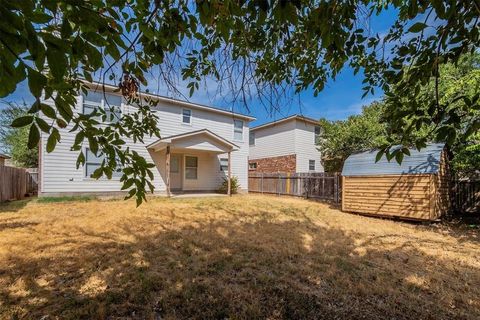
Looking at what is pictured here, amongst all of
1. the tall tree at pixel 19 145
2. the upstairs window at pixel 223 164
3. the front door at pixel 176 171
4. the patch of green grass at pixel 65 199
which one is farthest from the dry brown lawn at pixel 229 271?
the tall tree at pixel 19 145

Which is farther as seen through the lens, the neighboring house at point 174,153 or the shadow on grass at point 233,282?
the neighboring house at point 174,153

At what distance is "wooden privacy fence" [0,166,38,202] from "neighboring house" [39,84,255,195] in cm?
107

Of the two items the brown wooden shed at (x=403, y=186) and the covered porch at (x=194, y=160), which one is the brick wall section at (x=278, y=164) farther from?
the brown wooden shed at (x=403, y=186)

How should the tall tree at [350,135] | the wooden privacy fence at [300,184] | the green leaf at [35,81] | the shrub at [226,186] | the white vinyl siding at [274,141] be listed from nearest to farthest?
the green leaf at [35,81] → the wooden privacy fence at [300,184] → the tall tree at [350,135] → the shrub at [226,186] → the white vinyl siding at [274,141]

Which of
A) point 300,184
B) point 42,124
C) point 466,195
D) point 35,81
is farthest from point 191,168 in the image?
point 35,81

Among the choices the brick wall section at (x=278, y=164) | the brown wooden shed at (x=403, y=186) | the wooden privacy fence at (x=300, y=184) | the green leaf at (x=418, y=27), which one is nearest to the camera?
the green leaf at (x=418, y=27)

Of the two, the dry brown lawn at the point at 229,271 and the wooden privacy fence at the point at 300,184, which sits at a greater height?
the wooden privacy fence at the point at 300,184

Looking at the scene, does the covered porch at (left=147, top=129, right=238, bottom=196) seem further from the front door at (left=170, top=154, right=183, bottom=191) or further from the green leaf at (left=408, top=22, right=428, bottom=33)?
the green leaf at (left=408, top=22, right=428, bottom=33)

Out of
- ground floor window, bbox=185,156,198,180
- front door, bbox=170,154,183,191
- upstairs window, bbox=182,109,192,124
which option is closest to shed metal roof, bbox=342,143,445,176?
ground floor window, bbox=185,156,198,180

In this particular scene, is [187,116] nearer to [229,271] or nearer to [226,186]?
[226,186]

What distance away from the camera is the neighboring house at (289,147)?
17.2 m

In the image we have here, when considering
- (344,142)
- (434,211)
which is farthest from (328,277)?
(344,142)

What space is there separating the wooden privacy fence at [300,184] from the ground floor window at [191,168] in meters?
4.38

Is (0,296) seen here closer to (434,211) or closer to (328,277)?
(328,277)
